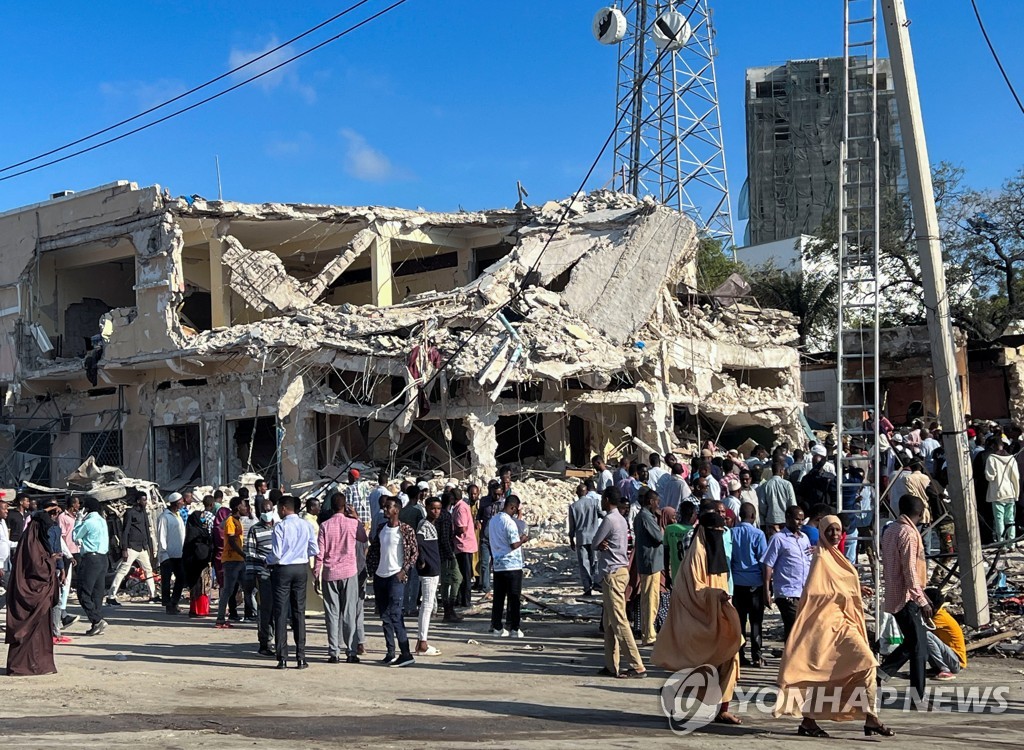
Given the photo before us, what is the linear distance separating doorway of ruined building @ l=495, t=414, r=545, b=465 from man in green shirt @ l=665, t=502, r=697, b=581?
1397 centimetres

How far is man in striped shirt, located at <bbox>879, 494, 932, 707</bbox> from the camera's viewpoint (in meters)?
8.72

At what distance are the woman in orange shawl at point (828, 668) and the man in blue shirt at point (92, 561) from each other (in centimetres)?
832

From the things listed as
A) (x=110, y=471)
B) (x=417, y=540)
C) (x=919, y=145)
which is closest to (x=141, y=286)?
(x=110, y=471)

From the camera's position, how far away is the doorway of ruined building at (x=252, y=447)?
24392 millimetres

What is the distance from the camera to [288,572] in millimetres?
10766

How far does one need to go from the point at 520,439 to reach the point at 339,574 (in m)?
14.9

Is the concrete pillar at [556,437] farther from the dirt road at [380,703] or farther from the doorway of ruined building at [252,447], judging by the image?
the dirt road at [380,703]

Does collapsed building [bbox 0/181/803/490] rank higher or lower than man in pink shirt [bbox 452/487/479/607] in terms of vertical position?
higher

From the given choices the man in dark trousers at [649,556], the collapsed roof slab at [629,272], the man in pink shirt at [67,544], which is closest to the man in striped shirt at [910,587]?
the man in dark trousers at [649,556]

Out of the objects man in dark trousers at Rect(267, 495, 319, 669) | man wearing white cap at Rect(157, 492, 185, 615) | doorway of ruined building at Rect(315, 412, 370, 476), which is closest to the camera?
man in dark trousers at Rect(267, 495, 319, 669)

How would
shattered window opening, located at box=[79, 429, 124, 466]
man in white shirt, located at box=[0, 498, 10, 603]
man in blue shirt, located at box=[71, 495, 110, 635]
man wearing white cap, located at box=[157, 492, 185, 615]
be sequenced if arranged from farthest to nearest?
shattered window opening, located at box=[79, 429, 124, 466], man wearing white cap, located at box=[157, 492, 185, 615], man in white shirt, located at box=[0, 498, 10, 603], man in blue shirt, located at box=[71, 495, 110, 635]

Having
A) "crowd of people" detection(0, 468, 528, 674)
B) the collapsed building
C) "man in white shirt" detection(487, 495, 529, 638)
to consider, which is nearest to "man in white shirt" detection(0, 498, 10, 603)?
"crowd of people" detection(0, 468, 528, 674)

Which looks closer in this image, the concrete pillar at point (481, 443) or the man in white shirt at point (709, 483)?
the man in white shirt at point (709, 483)

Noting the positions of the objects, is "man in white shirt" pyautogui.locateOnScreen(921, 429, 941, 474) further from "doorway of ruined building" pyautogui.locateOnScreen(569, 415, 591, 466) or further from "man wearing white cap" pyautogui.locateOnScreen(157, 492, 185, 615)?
"man wearing white cap" pyautogui.locateOnScreen(157, 492, 185, 615)
